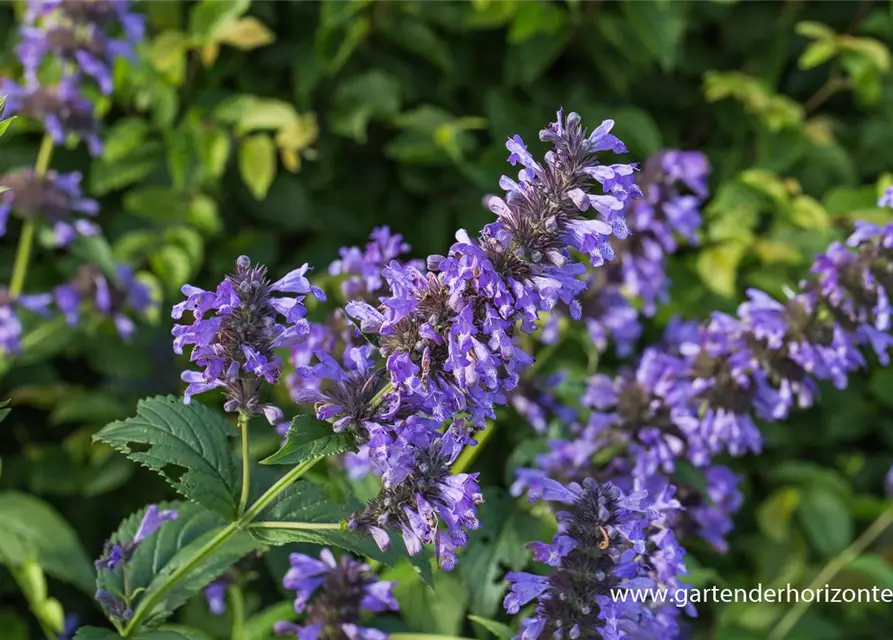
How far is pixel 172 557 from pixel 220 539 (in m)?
0.31

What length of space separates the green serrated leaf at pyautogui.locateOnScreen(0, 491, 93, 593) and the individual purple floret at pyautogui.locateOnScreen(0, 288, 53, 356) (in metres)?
0.40

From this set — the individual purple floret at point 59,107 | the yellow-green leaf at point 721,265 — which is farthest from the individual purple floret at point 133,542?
the yellow-green leaf at point 721,265

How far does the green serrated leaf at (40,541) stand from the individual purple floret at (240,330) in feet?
4.08

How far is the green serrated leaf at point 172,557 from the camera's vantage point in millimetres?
1392

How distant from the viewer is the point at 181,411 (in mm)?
1313

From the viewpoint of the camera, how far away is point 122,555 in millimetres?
1391

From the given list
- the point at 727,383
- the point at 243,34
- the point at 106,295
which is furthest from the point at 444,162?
the point at 727,383

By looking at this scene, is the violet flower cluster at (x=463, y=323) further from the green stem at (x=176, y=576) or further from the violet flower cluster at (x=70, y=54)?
the violet flower cluster at (x=70, y=54)

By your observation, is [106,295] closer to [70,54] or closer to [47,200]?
[47,200]

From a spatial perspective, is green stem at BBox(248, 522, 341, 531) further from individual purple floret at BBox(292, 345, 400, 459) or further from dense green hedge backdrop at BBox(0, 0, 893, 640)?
dense green hedge backdrop at BBox(0, 0, 893, 640)

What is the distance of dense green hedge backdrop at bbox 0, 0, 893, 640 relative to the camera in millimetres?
2633

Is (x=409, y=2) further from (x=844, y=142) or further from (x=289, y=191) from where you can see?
(x=844, y=142)

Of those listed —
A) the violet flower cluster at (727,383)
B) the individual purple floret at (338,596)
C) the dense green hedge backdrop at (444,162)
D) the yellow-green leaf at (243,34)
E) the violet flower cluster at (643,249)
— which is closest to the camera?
the individual purple floret at (338,596)

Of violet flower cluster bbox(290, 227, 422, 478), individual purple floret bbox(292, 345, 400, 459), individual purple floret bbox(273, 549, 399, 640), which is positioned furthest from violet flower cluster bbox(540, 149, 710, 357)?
individual purple floret bbox(292, 345, 400, 459)
